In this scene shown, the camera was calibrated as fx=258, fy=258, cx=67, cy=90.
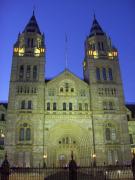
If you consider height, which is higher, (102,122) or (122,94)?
(122,94)

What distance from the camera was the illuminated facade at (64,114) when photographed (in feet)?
151

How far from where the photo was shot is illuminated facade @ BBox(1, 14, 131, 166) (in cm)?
4597

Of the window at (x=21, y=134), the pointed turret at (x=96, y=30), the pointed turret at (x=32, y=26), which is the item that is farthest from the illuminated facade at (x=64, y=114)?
the pointed turret at (x=96, y=30)

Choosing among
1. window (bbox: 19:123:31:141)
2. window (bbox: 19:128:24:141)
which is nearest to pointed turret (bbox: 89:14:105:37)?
window (bbox: 19:123:31:141)

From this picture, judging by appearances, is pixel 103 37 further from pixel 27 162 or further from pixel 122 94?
pixel 27 162

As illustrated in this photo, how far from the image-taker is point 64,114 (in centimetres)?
4881

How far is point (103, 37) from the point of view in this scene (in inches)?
2315

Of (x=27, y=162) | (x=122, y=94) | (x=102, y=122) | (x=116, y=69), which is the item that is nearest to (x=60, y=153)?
(x=27, y=162)

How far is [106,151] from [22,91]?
64.0 feet

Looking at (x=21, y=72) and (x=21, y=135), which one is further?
(x=21, y=72)

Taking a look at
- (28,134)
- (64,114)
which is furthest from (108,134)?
(28,134)

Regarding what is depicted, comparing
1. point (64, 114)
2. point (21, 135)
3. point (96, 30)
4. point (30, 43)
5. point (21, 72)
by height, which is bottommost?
point (21, 135)

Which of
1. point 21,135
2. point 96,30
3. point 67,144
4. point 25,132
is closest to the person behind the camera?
point 21,135

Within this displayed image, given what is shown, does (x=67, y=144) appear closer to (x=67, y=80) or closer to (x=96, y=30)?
(x=67, y=80)
